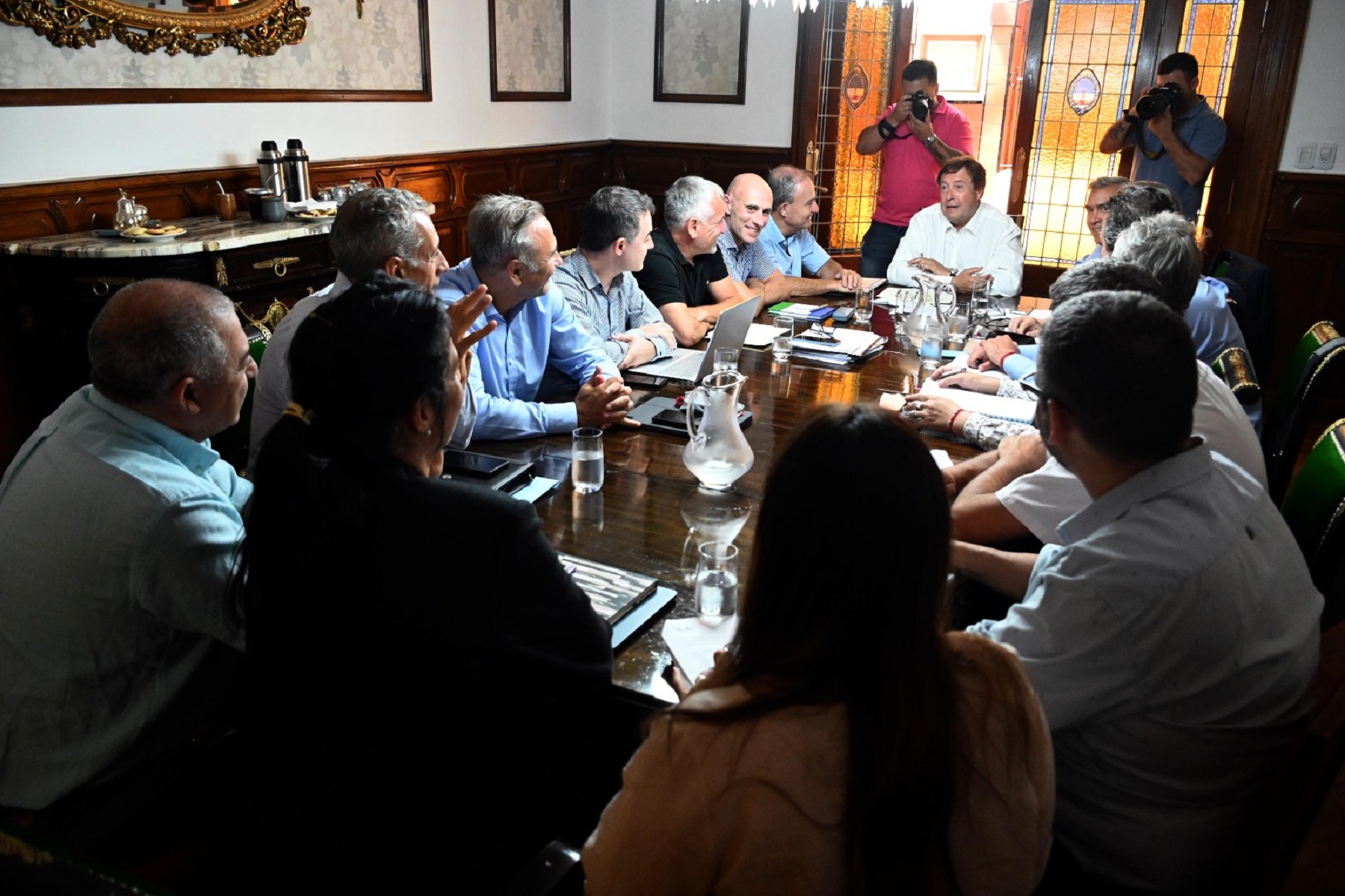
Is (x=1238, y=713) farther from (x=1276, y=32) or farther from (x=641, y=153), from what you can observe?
(x=641, y=153)

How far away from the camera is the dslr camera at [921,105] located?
5.18 meters

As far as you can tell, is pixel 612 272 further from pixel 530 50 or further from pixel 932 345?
pixel 530 50

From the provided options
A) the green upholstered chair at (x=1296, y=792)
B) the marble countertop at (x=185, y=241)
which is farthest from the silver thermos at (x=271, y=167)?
the green upholstered chair at (x=1296, y=792)

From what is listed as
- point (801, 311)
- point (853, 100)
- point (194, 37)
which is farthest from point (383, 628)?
point (853, 100)

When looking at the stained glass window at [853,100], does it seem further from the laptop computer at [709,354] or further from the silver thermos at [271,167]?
the laptop computer at [709,354]

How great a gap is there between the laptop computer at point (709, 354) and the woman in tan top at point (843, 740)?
5.19 feet

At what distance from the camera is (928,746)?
2.73 ft

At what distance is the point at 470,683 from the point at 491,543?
174 millimetres

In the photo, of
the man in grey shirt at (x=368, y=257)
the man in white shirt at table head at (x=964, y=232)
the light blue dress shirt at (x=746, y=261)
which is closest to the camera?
the man in grey shirt at (x=368, y=257)

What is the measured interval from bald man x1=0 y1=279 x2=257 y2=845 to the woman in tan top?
0.75 metres

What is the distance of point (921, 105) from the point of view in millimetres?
5188

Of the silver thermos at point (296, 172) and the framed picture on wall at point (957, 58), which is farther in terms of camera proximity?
the framed picture on wall at point (957, 58)

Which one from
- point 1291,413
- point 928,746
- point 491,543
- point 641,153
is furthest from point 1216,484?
point 641,153

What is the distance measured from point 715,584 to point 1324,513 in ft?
3.64
